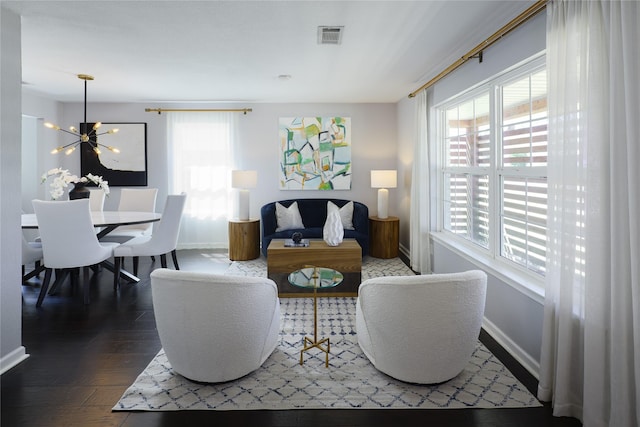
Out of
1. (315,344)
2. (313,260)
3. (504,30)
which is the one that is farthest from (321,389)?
(504,30)

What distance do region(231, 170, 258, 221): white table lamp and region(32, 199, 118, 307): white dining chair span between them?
2.20 m

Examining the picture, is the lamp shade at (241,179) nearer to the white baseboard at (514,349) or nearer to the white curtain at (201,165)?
the white curtain at (201,165)

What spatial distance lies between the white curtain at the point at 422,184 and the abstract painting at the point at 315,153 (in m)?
1.66

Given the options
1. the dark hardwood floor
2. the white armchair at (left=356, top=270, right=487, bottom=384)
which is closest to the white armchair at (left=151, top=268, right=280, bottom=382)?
the dark hardwood floor

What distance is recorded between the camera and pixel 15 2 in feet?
8.51

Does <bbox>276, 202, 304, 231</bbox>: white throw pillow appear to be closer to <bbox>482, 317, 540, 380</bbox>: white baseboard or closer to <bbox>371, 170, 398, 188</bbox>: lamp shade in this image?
<bbox>371, 170, 398, 188</bbox>: lamp shade

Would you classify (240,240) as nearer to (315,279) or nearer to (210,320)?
(315,279)

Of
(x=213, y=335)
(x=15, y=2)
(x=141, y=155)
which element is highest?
(x=15, y=2)

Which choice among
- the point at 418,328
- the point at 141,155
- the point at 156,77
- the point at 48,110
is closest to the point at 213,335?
the point at 418,328

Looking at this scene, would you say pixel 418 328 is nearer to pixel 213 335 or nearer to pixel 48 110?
pixel 213 335

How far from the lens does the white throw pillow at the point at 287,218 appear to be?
18.9ft

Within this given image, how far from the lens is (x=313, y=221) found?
607 cm

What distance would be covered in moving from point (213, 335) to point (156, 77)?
3614mm

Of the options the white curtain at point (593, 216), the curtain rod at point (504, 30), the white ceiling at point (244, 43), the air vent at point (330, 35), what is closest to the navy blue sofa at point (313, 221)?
the white ceiling at point (244, 43)
